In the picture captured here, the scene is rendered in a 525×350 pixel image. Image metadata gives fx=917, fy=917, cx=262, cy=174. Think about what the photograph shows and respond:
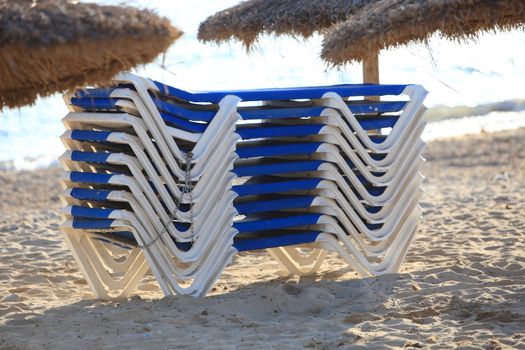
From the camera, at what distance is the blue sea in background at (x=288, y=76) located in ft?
53.1

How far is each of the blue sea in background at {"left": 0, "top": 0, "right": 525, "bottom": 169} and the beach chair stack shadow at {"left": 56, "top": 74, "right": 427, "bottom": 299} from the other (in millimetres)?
9412

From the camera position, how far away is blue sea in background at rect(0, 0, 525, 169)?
16189 millimetres

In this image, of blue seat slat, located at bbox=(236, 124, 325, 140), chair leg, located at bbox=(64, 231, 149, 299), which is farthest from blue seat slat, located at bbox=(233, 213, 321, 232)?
chair leg, located at bbox=(64, 231, 149, 299)

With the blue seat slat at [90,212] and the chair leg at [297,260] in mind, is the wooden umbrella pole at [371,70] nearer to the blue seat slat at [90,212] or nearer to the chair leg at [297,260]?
the chair leg at [297,260]

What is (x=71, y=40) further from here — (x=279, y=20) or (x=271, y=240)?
(x=279, y=20)

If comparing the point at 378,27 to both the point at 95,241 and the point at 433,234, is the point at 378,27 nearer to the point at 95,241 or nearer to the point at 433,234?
the point at 95,241

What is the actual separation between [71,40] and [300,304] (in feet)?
7.23

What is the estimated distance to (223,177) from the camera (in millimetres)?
4828

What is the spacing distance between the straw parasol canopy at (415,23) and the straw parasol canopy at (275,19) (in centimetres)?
180

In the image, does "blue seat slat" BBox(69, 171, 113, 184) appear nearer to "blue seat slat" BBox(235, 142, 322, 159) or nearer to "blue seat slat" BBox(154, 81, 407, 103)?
"blue seat slat" BBox(154, 81, 407, 103)

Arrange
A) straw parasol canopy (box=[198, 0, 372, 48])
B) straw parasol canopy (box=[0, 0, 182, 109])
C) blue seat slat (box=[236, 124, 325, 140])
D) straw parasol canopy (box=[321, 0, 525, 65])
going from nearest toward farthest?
straw parasol canopy (box=[0, 0, 182, 109]) < straw parasol canopy (box=[321, 0, 525, 65]) < blue seat slat (box=[236, 124, 325, 140]) < straw parasol canopy (box=[198, 0, 372, 48])

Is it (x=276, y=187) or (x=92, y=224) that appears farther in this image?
(x=276, y=187)

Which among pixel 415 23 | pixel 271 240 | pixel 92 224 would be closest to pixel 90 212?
pixel 92 224

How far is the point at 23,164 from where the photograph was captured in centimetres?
1402
